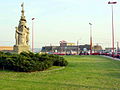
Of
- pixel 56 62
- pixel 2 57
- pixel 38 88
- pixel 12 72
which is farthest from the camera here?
pixel 56 62

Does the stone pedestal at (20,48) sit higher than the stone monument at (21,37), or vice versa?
the stone monument at (21,37)

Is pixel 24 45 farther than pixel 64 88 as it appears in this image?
Yes

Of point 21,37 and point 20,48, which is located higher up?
point 21,37

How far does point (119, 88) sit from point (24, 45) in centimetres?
2179

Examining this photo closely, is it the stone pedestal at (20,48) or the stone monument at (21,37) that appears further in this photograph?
the stone monument at (21,37)

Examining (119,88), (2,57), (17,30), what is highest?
(17,30)

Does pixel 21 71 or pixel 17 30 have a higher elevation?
pixel 17 30

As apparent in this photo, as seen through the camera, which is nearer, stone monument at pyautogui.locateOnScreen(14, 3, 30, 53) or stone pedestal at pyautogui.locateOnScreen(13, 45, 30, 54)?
stone pedestal at pyautogui.locateOnScreen(13, 45, 30, 54)

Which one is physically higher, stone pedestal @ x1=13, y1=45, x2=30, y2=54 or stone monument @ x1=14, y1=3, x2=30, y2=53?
stone monument @ x1=14, y1=3, x2=30, y2=53

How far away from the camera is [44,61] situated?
17.5 meters

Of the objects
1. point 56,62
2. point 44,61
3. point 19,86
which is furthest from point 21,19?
point 19,86

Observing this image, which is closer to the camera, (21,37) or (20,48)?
(20,48)

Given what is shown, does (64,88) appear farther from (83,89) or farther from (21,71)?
(21,71)

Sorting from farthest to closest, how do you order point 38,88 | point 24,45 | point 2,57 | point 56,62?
1. point 24,45
2. point 56,62
3. point 2,57
4. point 38,88
